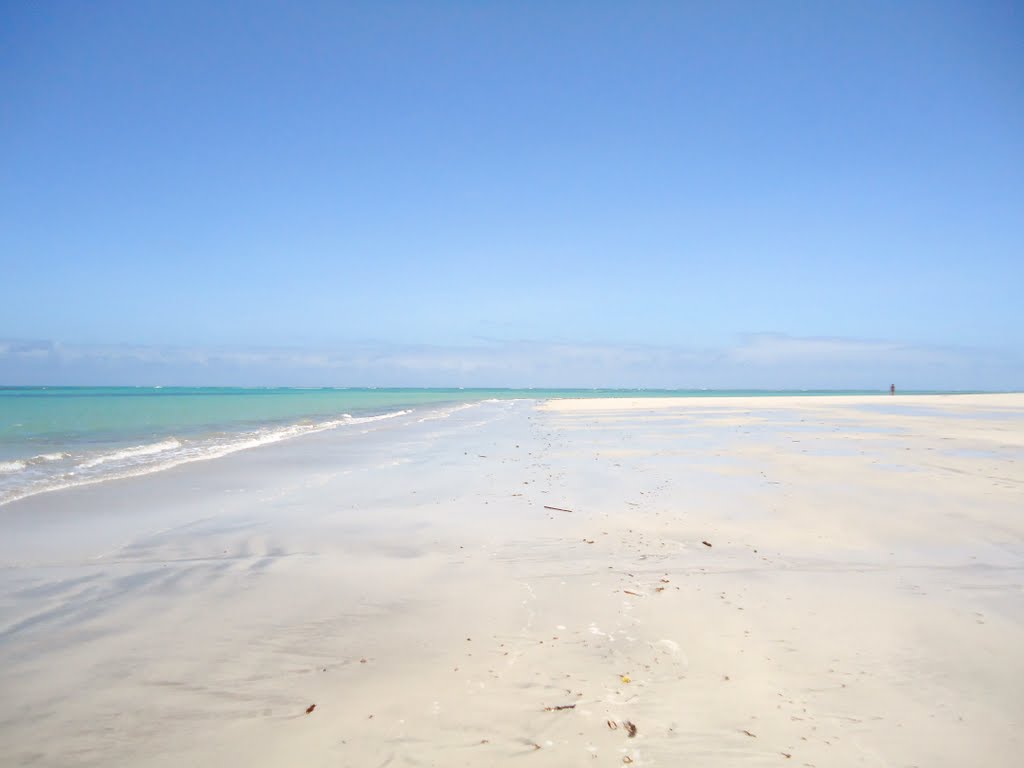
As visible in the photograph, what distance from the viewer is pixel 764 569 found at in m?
5.83

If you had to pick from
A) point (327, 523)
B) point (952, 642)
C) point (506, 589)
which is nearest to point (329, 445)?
point (327, 523)

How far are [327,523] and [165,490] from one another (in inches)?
179

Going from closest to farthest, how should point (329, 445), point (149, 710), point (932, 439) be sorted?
point (149, 710) < point (932, 439) < point (329, 445)

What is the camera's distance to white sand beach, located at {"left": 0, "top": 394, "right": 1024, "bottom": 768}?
312 cm

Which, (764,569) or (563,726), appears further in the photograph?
(764,569)

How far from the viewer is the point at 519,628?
4.49 m

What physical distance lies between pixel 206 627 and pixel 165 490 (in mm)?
7191

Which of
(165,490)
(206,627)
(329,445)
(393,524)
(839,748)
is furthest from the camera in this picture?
(329,445)

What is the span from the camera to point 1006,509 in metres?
8.17

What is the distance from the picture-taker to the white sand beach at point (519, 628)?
10.2 feet

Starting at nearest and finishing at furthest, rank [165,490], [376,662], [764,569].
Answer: [376,662], [764,569], [165,490]

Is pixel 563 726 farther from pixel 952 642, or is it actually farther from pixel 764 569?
pixel 764 569

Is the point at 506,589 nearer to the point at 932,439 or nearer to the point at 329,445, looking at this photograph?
the point at 329,445

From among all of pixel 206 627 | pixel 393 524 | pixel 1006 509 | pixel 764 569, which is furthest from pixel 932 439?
pixel 206 627
